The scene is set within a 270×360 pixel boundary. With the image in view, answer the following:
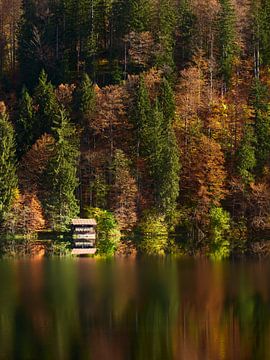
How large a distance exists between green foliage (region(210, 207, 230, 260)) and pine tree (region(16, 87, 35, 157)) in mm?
26686

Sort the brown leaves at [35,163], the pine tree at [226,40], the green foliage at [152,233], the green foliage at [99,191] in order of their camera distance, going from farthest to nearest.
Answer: the pine tree at [226,40] < the brown leaves at [35,163] < the green foliage at [99,191] < the green foliage at [152,233]

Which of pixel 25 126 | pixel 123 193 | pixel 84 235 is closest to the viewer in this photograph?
pixel 84 235

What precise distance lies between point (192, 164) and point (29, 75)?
34020mm

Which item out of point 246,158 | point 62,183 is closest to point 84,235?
point 62,183

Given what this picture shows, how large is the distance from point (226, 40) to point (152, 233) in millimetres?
35949

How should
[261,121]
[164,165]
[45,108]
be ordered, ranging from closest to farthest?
[164,165]
[261,121]
[45,108]

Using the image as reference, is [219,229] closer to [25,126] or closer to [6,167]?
[6,167]

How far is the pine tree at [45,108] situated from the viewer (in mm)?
94625

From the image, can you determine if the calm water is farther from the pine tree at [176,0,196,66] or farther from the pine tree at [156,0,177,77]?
the pine tree at [176,0,196,66]

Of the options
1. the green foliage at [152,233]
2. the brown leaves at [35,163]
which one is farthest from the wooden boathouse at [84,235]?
the brown leaves at [35,163]

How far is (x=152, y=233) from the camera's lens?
8400 centimetres

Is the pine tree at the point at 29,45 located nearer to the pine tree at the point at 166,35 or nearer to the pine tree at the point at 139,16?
the pine tree at the point at 139,16

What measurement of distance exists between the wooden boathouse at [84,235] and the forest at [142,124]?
61.4 inches

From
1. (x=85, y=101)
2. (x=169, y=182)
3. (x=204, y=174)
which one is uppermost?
(x=85, y=101)
